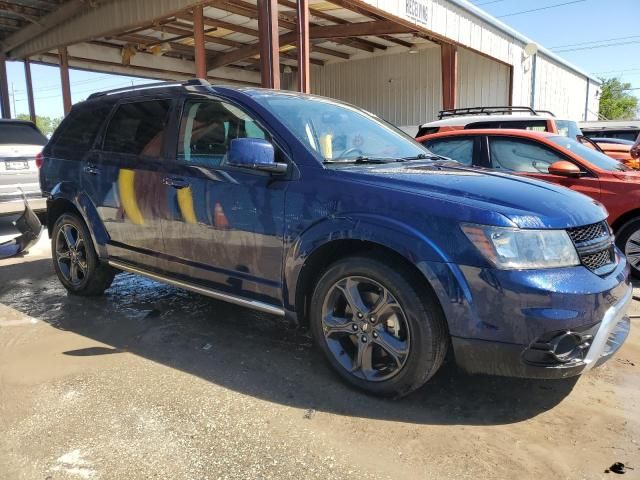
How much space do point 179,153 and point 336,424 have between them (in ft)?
7.38

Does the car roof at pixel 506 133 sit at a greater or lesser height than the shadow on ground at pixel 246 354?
greater

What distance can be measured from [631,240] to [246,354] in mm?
4391

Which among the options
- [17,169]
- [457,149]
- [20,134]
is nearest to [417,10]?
[457,149]

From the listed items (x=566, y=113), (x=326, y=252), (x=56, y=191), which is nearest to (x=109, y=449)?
(x=326, y=252)

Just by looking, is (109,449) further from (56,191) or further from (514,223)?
(56,191)

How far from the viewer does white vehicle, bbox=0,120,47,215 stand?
666 cm

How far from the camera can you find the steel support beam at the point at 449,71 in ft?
50.9

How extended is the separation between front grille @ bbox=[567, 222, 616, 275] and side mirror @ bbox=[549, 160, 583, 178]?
2626 millimetres

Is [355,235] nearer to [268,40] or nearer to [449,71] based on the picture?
[268,40]

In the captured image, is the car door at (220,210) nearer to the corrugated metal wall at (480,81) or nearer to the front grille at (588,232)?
the front grille at (588,232)

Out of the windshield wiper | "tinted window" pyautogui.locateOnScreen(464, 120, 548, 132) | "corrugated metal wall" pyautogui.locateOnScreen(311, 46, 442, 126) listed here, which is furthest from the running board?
"corrugated metal wall" pyautogui.locateOnScreen(311, 46, 442, 126)

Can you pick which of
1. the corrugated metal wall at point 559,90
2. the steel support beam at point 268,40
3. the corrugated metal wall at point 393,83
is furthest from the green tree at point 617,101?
the steel support beam at point 268,40

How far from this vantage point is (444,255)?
8.39 ft

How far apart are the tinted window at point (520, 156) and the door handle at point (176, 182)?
145 inches
